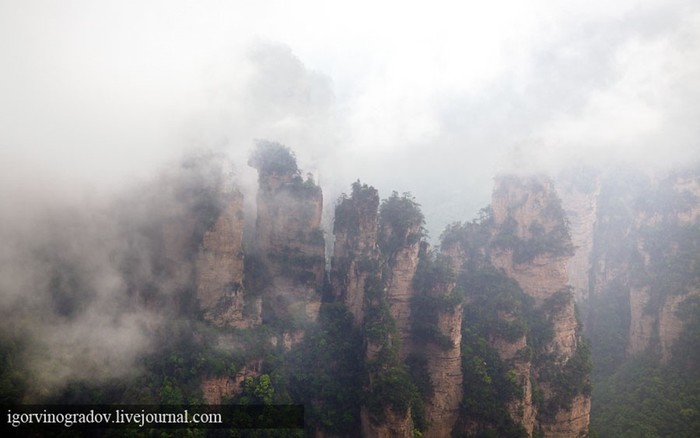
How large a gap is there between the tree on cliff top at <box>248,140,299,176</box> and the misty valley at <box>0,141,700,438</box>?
115mm

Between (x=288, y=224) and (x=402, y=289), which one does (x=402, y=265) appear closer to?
(x=402, y=289)

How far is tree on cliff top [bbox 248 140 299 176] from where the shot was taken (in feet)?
124

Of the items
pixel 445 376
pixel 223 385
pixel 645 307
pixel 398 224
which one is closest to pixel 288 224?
pixel 398 224

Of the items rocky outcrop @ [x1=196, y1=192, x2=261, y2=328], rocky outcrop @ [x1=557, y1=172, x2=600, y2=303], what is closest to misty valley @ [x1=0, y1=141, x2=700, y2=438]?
rocky outcrop @ [x1=196, y1=192, x2=261, y2=328]

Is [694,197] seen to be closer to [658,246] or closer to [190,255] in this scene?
[658,246]

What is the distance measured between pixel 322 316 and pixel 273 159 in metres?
13.0

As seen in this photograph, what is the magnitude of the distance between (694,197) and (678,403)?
24016mm

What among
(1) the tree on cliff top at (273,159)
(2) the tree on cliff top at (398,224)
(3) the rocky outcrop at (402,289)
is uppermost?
(1) the tree on cliff top at (273,159)

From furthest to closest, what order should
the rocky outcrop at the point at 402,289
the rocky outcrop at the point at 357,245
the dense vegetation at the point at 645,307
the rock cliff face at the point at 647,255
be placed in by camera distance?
1. the rock cliff face at the point at 647,255
2. the dense vegetation at the point at 645,307
3. the rocky outcrop at the point at 402,289
4. the rocky outcrop at the point at 357,245

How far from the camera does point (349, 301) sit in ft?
126

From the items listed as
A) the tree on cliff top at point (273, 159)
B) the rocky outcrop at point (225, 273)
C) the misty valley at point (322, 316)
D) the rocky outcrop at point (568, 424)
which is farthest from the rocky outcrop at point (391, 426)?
the tree on cliff top at point (273, 159)

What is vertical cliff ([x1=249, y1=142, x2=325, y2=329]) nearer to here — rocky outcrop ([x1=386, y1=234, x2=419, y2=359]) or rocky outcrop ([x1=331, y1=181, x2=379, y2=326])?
rocky outcrop ([x1=331, y1=181, x2=379, y2=326])

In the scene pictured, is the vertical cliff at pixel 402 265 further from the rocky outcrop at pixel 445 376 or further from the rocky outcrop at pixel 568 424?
the rocky outcrop at pixel 568 424

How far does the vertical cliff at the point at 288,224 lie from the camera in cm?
3719
